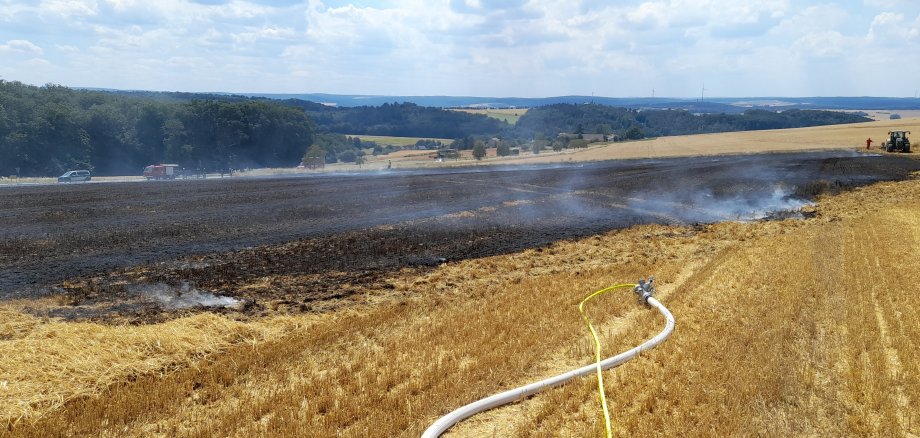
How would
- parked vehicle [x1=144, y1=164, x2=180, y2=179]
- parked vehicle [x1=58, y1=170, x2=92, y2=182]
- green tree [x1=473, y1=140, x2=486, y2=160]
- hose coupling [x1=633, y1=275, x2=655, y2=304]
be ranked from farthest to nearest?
green tree [x1=473, y1=140, x2=486, y2=160]
parked vehicle [x1=144, y1=164, x2=180, y2=179]
parked vehicle [x1=58, y1=170, x2=92, y2=182]
hose coupling [x1=633, y1=275, x2=655, y2=304]

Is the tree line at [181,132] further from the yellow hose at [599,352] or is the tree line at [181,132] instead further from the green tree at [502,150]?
the yellow hose at [599,352]

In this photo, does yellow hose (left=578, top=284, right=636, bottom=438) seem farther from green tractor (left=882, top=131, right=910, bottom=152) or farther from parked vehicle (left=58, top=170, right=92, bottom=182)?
green tractor (left=882, top=131, right=910, bottom=152)

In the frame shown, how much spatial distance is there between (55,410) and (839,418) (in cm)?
954

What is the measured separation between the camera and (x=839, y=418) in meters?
6.92

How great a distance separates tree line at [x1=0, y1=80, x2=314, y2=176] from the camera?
224ft

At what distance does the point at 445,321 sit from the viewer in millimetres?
10656

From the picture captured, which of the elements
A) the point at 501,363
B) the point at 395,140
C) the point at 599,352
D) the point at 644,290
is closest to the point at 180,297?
the point at 501,363

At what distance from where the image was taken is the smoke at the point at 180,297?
12.3 m

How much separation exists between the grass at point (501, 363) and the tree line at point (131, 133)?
69.6 m

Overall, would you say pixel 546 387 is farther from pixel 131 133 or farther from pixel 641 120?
pixel 641 120

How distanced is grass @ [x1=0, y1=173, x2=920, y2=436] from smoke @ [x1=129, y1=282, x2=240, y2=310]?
2103 mm

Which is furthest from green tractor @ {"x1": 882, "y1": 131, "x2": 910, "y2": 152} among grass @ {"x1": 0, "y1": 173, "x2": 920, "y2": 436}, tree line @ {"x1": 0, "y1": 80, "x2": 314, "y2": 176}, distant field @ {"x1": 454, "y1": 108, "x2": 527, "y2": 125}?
tree line @ {"x1": 0, "y1": 80, "x2": 314, "y2": 176}

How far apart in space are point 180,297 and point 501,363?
26.5ft

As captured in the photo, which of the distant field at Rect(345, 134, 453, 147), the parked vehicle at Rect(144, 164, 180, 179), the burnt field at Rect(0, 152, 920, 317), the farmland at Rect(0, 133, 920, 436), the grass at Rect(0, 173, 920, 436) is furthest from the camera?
the distant field at Rect(345, 134, 453, 147)
